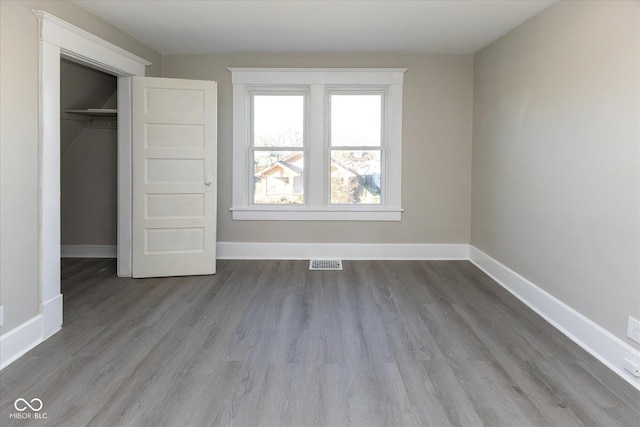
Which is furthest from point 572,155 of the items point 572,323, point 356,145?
point 356,145

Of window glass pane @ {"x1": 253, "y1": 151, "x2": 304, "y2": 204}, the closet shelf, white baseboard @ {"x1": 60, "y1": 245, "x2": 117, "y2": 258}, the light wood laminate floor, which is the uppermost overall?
the closet shelf

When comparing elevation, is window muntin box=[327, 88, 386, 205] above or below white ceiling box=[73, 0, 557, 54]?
below

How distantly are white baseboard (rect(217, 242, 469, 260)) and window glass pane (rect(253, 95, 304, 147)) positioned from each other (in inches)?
49.3

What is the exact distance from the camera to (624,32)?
242cm

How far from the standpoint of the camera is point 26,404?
204 cm

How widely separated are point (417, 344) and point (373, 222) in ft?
8.10

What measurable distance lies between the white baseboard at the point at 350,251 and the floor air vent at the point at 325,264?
5.1 inches

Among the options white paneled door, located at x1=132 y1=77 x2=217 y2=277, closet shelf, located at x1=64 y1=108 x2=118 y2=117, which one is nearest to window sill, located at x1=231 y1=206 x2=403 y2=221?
white paneled door, located at x1=132 y1=77 x2=217 y2=277

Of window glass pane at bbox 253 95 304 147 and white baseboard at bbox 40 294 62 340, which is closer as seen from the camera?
white baseboard at bbox 40 294 62 340

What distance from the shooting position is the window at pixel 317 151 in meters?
5.00

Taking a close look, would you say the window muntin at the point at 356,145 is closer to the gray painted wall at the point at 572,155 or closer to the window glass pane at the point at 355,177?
the window glass pane at the point at 355,177

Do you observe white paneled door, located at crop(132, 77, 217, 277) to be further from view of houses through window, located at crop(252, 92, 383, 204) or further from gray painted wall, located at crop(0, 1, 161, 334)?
gray painted wall, located at crop(0, 1, 161, 334)

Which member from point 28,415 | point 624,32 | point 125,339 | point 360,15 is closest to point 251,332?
point 125,339

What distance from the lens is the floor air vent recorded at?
4691 mm
